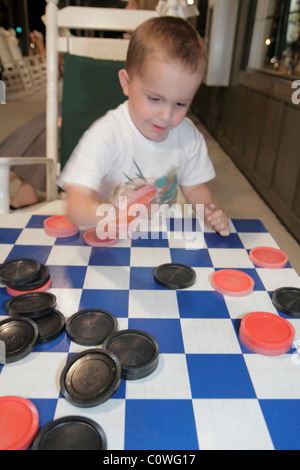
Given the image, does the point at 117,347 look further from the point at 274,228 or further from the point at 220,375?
the point at 274,228

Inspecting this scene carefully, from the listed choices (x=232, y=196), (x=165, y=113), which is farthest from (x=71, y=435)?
(x=232, y=196)

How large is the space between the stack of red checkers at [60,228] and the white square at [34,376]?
40 cm

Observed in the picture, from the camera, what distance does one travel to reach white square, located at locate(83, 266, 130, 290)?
731 mm

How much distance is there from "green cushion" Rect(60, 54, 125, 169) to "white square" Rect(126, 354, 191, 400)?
1.31 m

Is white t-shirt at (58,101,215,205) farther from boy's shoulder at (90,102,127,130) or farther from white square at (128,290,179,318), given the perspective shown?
white square at (128,290,179,318)

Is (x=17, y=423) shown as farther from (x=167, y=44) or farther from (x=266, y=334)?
Answer: (x=167, y=44)

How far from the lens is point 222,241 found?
941 mm

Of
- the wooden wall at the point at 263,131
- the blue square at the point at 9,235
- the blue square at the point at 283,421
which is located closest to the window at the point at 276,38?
the wooden wall at the point at 263,131

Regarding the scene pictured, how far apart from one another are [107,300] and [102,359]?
0.17 metres

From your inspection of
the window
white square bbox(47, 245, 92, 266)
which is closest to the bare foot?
white square bbox(47, 245, 92, 266)

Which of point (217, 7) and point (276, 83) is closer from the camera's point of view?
point (276, 83)

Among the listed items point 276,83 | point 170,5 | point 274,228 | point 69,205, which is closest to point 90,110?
point 170,5

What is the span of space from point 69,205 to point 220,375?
571 millimetres

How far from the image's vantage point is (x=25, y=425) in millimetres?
440
